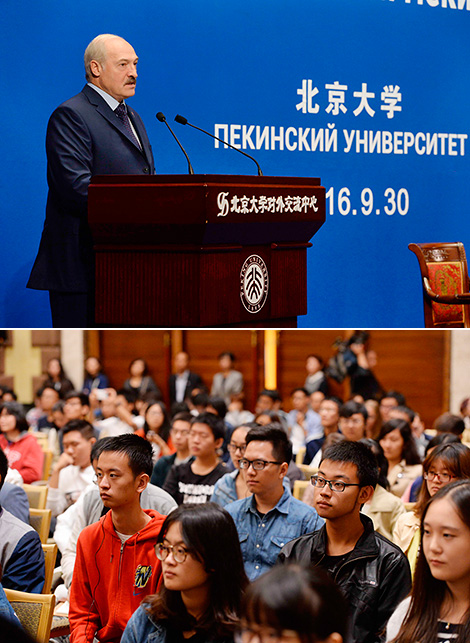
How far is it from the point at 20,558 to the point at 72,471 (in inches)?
68.5

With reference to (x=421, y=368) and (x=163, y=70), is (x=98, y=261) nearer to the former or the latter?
(x=163, y=70)

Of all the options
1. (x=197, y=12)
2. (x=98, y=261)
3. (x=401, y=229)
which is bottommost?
(x=98, y=261)

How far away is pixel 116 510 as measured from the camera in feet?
9.21

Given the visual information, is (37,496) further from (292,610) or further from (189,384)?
(189,384)

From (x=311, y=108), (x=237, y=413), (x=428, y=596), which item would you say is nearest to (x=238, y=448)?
(x=428, y=596)

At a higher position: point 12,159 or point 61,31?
point 61,31

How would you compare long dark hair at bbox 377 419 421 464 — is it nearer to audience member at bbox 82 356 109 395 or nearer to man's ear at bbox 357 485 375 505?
man's ear at bbox 357 485 375 505

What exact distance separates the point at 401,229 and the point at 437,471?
13.8 ft

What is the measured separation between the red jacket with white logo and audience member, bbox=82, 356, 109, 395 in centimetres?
759

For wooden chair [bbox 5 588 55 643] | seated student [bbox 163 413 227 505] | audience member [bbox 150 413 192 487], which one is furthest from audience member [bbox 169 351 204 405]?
wooden chair [bbox 5 588 55 643]

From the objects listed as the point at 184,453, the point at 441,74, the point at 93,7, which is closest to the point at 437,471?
the point at 184,453

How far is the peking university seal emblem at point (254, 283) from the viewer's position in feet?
11.7

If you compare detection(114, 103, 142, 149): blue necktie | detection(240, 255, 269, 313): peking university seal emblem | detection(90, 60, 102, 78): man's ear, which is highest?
detection(90, 60, 102, 78): man's ear

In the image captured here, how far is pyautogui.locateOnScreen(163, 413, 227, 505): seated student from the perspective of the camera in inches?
173
